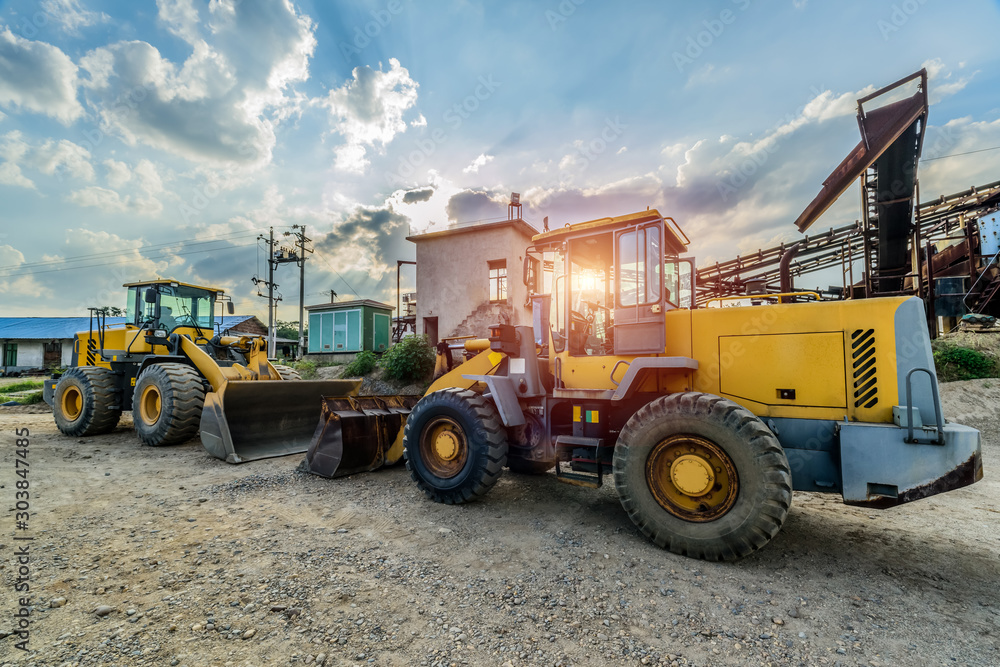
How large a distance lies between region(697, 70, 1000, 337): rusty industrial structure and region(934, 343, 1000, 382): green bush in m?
1.08

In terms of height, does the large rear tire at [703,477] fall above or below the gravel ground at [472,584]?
above

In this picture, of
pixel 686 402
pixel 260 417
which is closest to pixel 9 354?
pixel 260 417

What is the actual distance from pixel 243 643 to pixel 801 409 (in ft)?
13.7

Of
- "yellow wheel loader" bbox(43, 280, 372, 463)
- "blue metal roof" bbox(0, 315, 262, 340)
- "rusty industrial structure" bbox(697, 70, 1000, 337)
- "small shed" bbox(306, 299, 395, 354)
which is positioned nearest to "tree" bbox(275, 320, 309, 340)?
"blue metal roof" bbox(0, 315, 262, 340)

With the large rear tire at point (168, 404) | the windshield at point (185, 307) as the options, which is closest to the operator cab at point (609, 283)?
the large rear tire at point (168, 404)

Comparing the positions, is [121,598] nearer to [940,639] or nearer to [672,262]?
[940,639]

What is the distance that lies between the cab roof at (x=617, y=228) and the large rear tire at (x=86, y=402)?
9066 mm

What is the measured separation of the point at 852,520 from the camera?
421 cm

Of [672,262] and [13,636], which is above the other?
[672,262]

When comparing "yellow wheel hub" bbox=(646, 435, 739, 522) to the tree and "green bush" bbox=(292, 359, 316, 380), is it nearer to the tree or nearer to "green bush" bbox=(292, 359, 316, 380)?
"green bush" bbox=(292, 359, 316, 380)

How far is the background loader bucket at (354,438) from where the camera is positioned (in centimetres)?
546

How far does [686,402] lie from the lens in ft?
11.5

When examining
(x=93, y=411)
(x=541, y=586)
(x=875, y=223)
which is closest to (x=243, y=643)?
(x=541, y=586)

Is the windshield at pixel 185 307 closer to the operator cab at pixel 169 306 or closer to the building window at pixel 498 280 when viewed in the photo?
the operator cab at pixel 169 306
